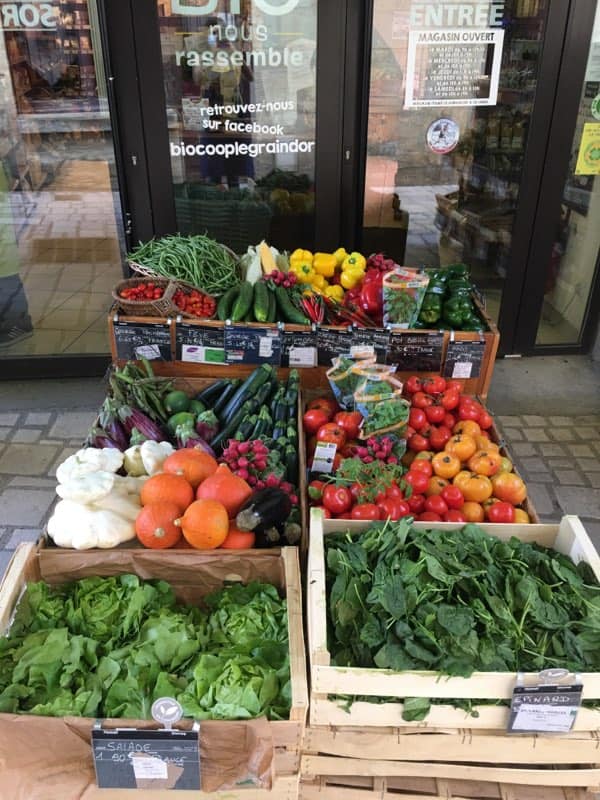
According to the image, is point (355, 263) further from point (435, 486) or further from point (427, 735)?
point (427, 735)

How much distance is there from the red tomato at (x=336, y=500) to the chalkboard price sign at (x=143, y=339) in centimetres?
155

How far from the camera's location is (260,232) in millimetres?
5258

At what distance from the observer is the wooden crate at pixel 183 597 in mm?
1859

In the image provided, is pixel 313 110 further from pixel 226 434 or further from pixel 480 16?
pixel 226 434

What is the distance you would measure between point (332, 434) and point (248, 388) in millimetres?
561

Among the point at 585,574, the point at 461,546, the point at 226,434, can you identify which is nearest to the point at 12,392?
the point at 226,434

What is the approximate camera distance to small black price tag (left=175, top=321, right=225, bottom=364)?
3.73 meters

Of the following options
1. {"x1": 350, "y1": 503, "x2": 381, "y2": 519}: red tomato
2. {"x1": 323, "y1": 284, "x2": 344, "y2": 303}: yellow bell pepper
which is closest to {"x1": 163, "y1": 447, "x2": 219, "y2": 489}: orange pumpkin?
{"x1": 350, "y1": 503, "x2": 381, "y2": 519}: red tomato

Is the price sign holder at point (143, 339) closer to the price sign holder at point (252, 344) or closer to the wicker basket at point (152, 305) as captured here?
the wicker basket at point (152, 305)

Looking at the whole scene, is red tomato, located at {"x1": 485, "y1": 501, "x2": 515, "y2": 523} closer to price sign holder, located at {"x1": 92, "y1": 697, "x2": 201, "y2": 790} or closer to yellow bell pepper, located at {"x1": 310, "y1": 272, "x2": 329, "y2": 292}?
price sign holder, located at {"x1": 92, "y1": 697, "x2": 201, "y2": 790}

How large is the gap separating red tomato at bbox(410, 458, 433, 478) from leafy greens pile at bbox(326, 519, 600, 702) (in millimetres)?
624

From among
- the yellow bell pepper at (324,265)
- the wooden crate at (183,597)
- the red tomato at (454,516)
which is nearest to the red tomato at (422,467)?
the red tomato at (454,516)

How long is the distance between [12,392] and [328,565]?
3872 mm

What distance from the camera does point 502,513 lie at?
271 cm
